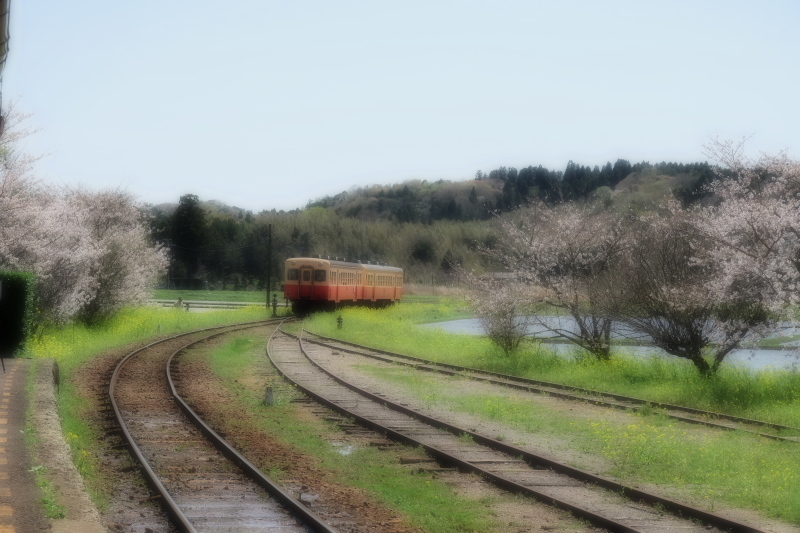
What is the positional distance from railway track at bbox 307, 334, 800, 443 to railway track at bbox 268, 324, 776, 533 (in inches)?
139

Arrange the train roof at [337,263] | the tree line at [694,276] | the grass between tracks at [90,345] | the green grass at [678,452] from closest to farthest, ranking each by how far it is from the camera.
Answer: the green grass at [678,452] → the grass between tracks at [90,345] → the tree line at [694,276] → the train roof at [337,263]

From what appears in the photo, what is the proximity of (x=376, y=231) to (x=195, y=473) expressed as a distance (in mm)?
102573

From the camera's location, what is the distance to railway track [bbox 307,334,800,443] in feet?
41.2

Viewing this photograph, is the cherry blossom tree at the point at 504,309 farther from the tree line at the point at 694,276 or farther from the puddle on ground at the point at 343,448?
the puddle on ground at the point at 343,448

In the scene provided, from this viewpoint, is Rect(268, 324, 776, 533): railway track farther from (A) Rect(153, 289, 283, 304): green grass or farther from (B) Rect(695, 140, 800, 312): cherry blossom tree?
(A) Rect(153, 289, 283, 304): green grass

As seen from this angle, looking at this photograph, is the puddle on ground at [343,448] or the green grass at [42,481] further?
the puddle on ground at [343,448]

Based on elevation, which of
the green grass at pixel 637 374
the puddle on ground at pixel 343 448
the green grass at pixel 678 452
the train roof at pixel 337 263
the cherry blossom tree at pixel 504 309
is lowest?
the green grass at pixel 637 374

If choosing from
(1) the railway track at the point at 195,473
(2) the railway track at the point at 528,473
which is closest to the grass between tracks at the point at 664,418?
(2) the railway track at the point at 528,473

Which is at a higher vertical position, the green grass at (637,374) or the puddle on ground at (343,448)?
the puddle on ground at (343,448)

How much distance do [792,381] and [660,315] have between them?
279cm

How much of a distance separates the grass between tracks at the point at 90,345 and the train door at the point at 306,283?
2.40 m

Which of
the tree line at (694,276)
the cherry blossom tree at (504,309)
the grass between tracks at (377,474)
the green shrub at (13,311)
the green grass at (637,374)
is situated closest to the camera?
the grass between tracks at (377,474)

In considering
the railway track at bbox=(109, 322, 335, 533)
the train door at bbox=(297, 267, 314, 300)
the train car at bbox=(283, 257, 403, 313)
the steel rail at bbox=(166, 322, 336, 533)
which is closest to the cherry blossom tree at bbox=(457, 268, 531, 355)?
the railway track at bbox=(109, 322, 335, 533)

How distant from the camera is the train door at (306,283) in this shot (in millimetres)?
41219
